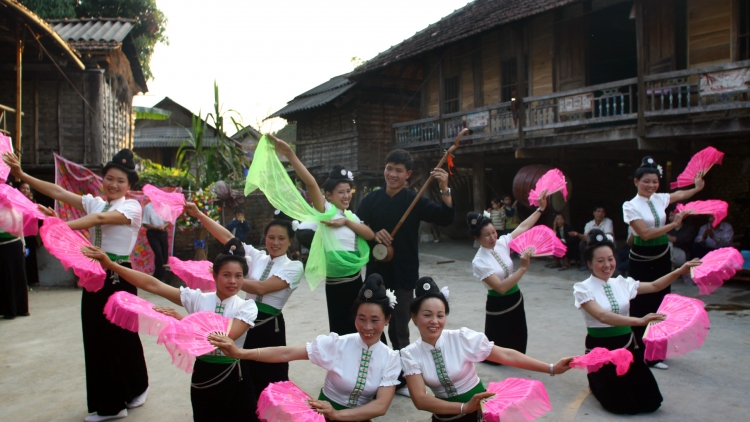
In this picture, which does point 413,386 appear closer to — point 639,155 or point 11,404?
point 11,404

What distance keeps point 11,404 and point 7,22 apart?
22.1 ft

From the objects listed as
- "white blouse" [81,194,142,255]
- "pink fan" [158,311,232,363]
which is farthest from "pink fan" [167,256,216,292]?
"pink fan" [158,311,232,363]

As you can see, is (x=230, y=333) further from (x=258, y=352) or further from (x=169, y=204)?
(x=169, y=204)

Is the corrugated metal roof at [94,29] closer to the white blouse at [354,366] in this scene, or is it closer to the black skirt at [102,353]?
the black skirt at [102,353]

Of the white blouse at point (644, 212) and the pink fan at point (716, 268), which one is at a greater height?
the white blouse at point (644, 212)

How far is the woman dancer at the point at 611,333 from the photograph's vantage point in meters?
3.54

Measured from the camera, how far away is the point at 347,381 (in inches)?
105

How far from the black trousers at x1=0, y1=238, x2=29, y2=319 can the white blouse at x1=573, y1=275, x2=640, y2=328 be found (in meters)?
6.54

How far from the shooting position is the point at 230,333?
2.71 m

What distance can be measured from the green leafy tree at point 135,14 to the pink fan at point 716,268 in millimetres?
16269

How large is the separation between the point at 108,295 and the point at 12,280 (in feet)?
13.6

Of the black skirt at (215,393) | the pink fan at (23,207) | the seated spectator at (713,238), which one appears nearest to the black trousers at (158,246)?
the pink fan at (23,207)

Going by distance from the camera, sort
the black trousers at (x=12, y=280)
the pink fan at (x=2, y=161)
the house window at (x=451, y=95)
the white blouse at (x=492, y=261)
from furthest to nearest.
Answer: the house window at (x=451, y=95), the black trousers at (x=12, y=280), the white blouse at (x=492, y=261), the pink fan at (x=2, y=161)

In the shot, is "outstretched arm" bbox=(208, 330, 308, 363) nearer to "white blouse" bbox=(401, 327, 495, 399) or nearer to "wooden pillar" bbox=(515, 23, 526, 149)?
"white blouse" bbox=(401, 327, 495, 399)
